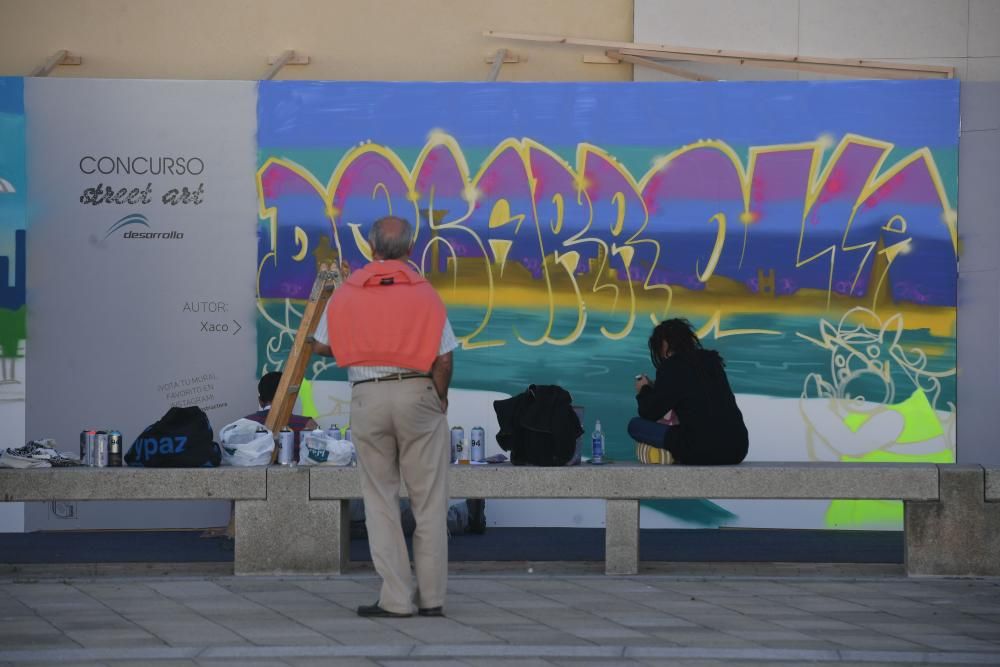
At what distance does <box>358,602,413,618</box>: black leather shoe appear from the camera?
6320 millimetres

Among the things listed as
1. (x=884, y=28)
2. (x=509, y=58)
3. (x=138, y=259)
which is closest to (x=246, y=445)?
(x=138, y=259)

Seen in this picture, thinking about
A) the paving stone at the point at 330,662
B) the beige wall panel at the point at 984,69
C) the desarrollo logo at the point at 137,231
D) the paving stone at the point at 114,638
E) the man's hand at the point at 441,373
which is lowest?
the paving stone at the point at 114,638

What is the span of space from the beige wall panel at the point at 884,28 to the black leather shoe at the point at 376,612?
577 cm

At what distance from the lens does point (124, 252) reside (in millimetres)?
10234

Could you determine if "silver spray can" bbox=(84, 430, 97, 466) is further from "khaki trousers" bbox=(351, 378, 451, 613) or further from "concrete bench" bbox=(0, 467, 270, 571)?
"khaki trousers" bbox=(351, 378, 451, 613)

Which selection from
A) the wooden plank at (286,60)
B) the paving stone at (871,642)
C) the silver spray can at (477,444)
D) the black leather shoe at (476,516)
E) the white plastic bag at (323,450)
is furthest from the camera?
the wooden plank at (286,60)

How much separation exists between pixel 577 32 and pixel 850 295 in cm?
268

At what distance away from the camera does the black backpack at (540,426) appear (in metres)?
7.64

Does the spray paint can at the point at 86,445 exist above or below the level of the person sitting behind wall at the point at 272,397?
below

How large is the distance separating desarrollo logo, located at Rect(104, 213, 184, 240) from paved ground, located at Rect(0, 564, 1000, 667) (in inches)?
118

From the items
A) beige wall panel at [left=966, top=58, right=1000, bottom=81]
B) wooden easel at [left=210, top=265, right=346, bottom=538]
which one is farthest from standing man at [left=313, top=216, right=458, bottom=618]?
beige wall panel at [left=966, top=58, right=1000, bottom=81]

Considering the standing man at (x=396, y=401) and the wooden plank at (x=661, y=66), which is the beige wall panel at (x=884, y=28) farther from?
the standing man at (x=396, y=401)

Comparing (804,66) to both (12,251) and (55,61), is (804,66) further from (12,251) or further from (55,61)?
(12,251)

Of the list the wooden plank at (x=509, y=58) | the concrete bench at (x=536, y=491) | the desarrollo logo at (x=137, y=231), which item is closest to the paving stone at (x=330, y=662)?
the concrete bench at (x=536, y=491)
